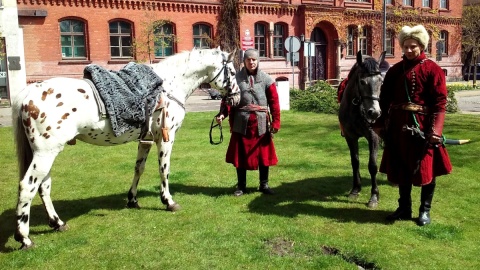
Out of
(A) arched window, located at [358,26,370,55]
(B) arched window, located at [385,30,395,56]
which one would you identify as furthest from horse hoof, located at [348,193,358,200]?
(B) arched window, located at [385,30,395,56]

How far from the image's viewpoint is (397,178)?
4820 millimetres

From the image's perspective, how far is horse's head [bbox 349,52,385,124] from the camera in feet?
15.9

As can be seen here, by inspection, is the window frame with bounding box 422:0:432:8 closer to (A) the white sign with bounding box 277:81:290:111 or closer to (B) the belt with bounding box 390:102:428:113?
(A) the white sign with bounding box 277:81:290:111

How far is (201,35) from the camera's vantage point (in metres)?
26.5

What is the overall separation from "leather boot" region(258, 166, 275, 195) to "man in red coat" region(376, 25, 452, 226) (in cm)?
193

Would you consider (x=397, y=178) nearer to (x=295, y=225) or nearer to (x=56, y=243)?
(x=295, y=225)

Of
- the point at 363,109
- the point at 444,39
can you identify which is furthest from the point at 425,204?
the point at 444,39

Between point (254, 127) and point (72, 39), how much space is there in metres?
20.0

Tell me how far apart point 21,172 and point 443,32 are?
3981 cm

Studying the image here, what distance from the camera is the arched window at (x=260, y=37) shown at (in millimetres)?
28208

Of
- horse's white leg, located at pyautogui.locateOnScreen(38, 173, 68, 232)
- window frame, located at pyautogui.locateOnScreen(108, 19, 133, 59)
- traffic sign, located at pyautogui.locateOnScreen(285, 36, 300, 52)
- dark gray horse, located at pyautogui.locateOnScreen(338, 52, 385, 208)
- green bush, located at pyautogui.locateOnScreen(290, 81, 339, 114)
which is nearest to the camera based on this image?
horse's white leg, located at pyautogui.locateOnScreen(38, 173, 68, 232)

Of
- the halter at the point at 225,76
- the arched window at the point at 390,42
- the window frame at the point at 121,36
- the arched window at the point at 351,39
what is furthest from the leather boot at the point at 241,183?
the arched window at the point at 390,42

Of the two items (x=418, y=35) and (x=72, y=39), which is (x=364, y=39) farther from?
(x=418, y=35)

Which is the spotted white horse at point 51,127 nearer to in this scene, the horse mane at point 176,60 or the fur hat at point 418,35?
the horse mane at point 176,60
